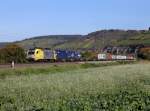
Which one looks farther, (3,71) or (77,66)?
(77,66)

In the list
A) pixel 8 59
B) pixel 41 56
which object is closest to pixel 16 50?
pixel 8 59

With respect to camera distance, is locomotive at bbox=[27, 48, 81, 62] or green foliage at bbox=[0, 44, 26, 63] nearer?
green foliage at bbox=[0, 44, 26, 63]

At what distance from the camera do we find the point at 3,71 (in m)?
50.5

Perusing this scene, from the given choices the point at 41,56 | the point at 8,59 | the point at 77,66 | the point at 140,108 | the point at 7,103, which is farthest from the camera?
the point at 41,56

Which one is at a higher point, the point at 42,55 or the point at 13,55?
the point at 13,55

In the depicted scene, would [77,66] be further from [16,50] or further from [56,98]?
[56,98]

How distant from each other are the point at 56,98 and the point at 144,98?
421 cm

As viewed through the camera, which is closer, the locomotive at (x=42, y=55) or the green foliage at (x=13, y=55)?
the green foliage at (x=13, y=55)

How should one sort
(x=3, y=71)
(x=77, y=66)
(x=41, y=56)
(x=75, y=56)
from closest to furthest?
1. (x=3, y=71)
2. (x=77, y=66)
3. (x=41, y=56)
4. (x=75, y=56)

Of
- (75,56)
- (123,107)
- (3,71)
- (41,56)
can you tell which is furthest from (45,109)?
(75,56)

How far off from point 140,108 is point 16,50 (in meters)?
72.2

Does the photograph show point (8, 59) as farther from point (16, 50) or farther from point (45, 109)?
point (45, 109)

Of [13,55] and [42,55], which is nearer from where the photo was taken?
[13,55]

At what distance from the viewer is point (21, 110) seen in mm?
18562
